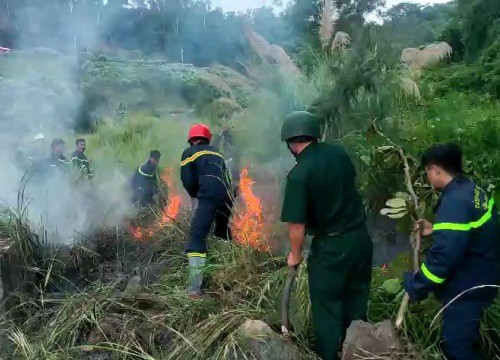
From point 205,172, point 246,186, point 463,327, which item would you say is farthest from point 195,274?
point 463,327

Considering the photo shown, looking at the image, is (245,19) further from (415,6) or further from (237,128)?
(415,6)

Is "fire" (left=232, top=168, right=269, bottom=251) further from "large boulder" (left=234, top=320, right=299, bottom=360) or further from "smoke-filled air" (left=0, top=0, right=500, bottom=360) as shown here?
"large boulder" (left=234, top=320, right=299, bottom=360)

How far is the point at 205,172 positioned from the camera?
548 cm

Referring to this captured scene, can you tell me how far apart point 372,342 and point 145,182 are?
5297mm

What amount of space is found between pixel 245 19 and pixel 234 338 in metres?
8.37

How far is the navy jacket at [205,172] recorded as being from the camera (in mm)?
5453

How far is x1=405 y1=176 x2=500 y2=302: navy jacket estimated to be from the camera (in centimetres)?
294

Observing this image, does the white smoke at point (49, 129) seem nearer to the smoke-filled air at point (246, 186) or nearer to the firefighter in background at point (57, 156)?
the smoke-filled air at point (246, 186)

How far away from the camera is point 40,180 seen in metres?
7.20

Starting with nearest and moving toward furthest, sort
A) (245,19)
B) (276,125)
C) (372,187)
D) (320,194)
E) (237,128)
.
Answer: (320,194) → (372,187) → (276,125) → (237,128) → (245,19)

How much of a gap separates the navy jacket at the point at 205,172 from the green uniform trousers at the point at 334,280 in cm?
190

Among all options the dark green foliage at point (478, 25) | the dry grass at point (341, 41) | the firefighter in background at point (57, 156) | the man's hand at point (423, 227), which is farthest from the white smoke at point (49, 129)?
the dark green foliage at point (478, 25)

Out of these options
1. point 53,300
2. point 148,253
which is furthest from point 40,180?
point 53,300

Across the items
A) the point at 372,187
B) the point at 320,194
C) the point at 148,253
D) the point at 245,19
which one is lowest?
the point at 148,253
